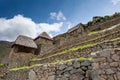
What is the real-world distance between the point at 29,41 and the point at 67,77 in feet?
81.5

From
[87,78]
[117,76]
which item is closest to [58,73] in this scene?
[87,78]

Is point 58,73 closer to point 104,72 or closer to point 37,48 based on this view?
point 104,72

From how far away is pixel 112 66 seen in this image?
4.59 meters

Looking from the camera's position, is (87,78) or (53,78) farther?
(53,78)

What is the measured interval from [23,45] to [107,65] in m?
23.6

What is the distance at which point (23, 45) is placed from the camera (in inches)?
1070

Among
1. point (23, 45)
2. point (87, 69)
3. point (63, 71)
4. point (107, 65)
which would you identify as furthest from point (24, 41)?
point (107, 65)

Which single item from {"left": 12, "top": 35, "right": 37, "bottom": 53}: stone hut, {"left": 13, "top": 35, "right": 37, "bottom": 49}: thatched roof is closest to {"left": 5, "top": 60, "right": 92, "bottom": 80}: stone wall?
{"left": 12, "top": 35, "right": 37, "bottom": 53}: stone hut

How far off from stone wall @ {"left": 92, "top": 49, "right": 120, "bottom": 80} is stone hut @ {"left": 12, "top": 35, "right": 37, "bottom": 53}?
2326 cm

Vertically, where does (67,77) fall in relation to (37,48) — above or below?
below

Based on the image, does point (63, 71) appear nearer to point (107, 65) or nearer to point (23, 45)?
point (107, 65)

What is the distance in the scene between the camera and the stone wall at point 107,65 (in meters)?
4.52

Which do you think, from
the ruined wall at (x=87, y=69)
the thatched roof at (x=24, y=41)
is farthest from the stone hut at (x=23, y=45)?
the ruined wall at (x=87, y=69)

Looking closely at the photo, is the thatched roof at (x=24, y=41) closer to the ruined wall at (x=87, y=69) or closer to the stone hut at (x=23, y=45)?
the stone hut at (x=23, y=45)
